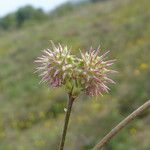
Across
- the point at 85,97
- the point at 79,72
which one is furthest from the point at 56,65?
the point at 85,97

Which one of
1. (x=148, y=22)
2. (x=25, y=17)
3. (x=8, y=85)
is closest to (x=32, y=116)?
(x=8, y=85)

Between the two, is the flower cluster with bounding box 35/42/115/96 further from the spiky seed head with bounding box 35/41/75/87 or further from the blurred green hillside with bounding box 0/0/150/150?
the blurred green hillside with bounding box 0/0/150/150

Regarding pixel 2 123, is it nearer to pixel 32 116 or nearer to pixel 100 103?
pixel 32 116

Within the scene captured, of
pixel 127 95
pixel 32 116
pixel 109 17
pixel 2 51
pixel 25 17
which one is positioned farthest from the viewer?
pixel 25 17

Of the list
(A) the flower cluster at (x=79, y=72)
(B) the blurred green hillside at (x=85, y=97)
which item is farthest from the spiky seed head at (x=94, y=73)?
(B) the blurred green hillside at (x=85, y=97)

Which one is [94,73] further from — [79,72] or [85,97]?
[85,97]
